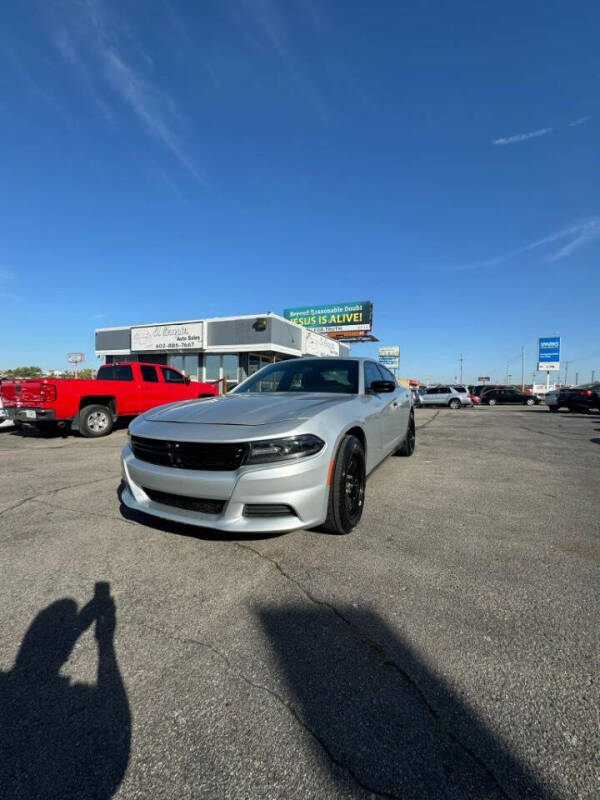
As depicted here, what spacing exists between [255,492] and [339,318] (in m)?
36.5

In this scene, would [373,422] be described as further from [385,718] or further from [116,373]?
[116,373]

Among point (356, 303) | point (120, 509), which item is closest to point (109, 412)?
point (120, 509)

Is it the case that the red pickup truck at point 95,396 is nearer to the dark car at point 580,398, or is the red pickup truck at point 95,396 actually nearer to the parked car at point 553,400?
the dark car at point 580,398

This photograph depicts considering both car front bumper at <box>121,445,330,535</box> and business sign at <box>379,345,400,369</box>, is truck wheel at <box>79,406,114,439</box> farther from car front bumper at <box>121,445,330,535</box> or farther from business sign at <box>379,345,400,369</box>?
business sign at <box>379,345,400,369</box>

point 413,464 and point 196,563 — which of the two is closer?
point 196,563

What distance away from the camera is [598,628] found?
1.88m

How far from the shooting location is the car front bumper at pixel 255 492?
2.38m

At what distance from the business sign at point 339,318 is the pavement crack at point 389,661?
3552 cm

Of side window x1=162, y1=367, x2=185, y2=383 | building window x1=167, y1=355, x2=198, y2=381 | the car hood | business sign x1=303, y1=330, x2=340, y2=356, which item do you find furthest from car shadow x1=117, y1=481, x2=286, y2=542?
business sign x1=303, y1=330, x2=340, y2=356

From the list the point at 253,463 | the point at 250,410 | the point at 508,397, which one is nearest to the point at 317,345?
the point at 508,397

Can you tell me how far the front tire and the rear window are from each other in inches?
310

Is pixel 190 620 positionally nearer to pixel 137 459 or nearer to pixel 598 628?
pixel 137 459

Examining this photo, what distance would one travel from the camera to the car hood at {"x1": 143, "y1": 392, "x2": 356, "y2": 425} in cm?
271

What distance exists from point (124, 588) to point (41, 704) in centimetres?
79
